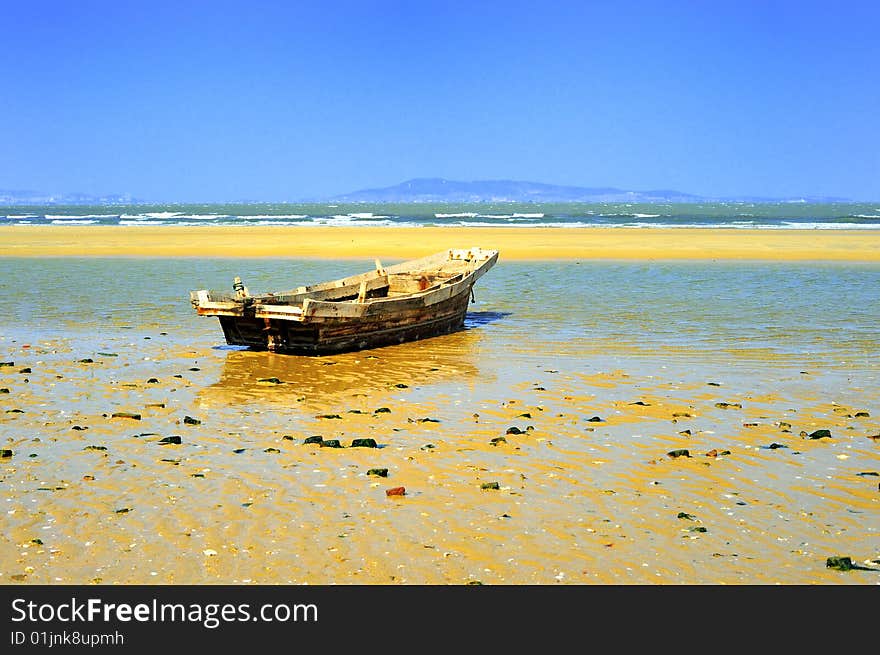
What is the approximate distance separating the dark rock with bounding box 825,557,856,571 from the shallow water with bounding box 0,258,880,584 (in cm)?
9

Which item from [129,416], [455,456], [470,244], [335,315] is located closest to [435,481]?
[455,456]

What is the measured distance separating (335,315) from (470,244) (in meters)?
27.7

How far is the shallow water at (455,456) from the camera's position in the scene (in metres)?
5.87

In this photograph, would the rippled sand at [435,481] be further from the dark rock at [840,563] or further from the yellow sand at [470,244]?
the yellow sand at [470,244]

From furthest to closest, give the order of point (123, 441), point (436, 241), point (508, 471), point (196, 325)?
point (436, 241) → point (196, 325) → point (123, 441) → point (508, 471)

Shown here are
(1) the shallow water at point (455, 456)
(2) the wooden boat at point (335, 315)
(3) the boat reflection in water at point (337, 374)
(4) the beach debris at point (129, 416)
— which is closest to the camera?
(1) the shallow water at point (455, 456)

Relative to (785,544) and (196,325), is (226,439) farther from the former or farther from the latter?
(196,325)

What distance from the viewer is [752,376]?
11.7m

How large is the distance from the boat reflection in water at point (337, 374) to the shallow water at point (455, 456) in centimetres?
6

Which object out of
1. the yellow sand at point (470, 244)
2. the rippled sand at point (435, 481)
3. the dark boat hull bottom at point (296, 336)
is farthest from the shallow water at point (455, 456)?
the yellow sand at point (470, 244)

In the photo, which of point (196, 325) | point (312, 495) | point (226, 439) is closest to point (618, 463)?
point (312, 495)

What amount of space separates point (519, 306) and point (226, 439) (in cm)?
1118

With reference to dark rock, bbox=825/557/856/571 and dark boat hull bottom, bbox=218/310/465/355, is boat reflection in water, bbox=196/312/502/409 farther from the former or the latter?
dark rock, bbox=825/557/856/571
